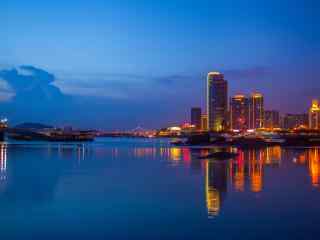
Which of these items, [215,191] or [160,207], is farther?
[215,191]

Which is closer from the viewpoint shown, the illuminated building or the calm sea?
the calm sea

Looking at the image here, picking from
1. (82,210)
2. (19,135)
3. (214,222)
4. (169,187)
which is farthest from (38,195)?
(19,135)

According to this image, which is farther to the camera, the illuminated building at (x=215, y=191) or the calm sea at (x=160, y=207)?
the illuminated building at (x=215, y=191)

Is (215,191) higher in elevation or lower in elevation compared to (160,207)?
higher

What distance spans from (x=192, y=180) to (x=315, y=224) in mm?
10931

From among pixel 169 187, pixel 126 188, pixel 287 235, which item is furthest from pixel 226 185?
pixel 287 235

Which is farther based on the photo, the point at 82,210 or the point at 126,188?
the point at 126,188

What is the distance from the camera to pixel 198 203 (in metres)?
15.3

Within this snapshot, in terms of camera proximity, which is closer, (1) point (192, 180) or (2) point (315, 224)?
(2) point (315, 224)

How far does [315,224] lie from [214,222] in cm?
269

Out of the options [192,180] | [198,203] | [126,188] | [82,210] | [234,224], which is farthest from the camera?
[192,180]

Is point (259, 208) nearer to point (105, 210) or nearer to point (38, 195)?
point (105, 210)

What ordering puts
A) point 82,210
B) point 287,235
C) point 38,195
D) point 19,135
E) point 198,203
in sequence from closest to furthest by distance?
point 287,235 → point 82,210 → point 198,203 → point 38,195 → point 19,135

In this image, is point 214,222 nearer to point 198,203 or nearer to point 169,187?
point 198,203
